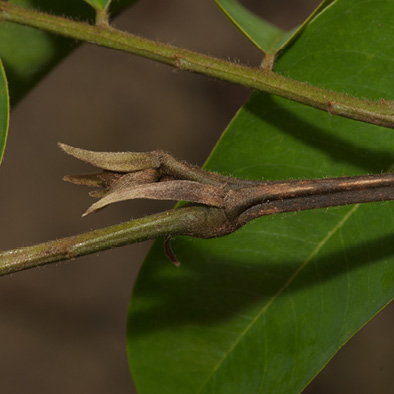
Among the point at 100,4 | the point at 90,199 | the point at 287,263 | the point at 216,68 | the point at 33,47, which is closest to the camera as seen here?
the point at 216,68

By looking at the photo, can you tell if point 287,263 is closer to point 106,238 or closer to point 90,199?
point 106,238

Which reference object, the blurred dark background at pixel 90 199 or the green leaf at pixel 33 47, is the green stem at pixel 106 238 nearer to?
the green leaf at pixel 33 47

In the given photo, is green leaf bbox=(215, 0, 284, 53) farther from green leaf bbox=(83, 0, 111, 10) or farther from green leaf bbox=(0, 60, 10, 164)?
green leaf bbox=(0, 60, 10, 164)

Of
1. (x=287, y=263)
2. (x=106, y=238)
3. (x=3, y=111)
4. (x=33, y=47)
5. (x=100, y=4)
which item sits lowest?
(x=106, y=238)

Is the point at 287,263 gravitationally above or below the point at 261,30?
below

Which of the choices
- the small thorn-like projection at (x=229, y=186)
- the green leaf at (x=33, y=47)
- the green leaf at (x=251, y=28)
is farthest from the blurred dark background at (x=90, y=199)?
the small thorn-like projection at (x=229, y=186)

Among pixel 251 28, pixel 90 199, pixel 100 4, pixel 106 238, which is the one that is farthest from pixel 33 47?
pixel 90 199

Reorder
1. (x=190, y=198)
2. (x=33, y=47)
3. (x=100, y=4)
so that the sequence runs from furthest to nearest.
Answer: (x=33, y=47) → (x=100, y=4) → (x=190, y=198)
